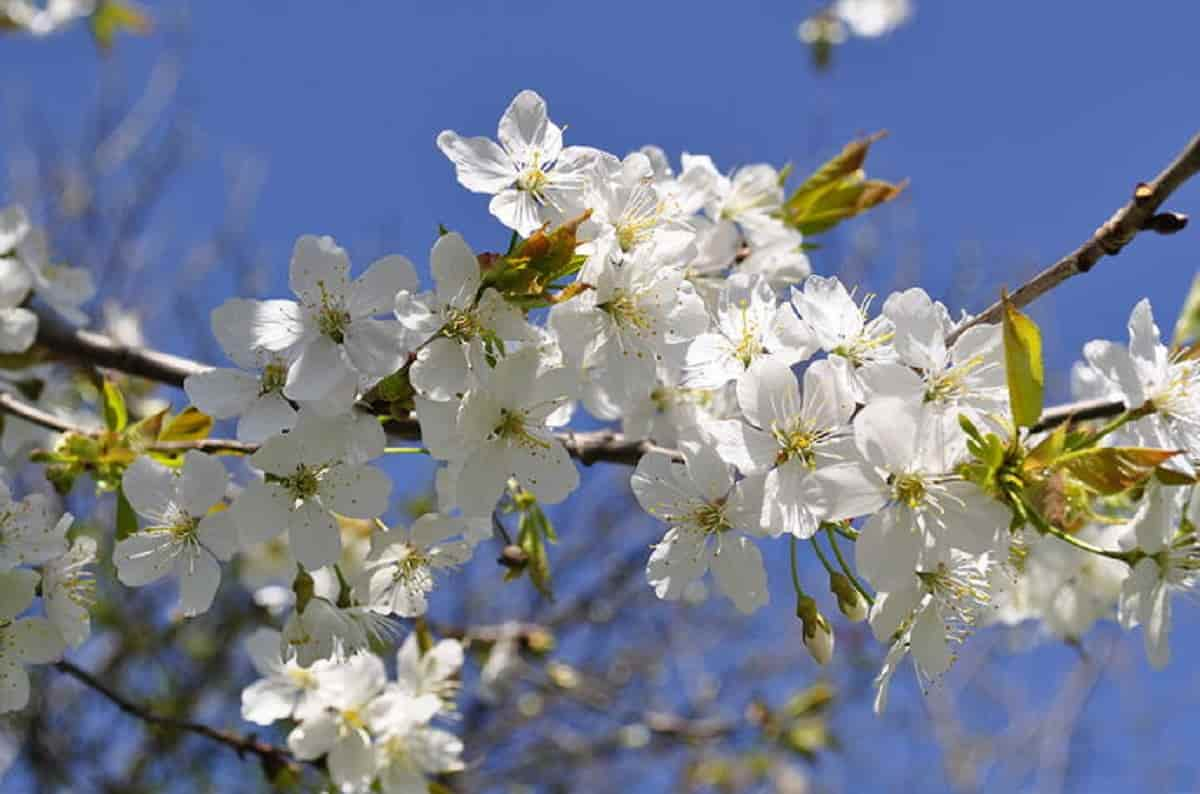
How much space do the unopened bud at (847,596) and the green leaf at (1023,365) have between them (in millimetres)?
359

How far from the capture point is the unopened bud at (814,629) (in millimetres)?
1383

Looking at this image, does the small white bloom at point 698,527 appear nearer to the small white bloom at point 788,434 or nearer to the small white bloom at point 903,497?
the small white bloom at point 788,434

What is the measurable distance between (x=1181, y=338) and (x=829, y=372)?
57 cm

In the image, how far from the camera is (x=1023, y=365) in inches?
42.3

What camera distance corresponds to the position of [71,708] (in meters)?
5.24

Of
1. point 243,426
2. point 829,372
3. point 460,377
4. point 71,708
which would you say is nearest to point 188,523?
point 243,426

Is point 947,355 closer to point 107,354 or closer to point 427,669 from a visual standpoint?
point 427,669

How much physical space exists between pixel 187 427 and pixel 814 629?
0.97 m

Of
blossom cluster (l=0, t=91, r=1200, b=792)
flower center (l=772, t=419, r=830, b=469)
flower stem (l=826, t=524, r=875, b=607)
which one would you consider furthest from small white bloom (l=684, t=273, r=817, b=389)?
flower stem (l=826, t=524, r=875, b=607)

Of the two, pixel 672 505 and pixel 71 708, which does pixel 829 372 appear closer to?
pixel 672 505

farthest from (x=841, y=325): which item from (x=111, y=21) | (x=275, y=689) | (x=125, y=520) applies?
(x=111, y=21)

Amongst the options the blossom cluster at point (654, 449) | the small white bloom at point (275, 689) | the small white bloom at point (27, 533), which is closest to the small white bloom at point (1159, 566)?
the blossom cluster at point (654, 449)

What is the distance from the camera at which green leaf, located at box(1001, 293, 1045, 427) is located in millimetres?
1074

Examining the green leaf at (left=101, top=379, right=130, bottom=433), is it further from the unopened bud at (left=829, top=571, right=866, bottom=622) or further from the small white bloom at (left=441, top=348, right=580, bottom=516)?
the unopened bud at (left=829, top=571, right=866, bottom=622)
